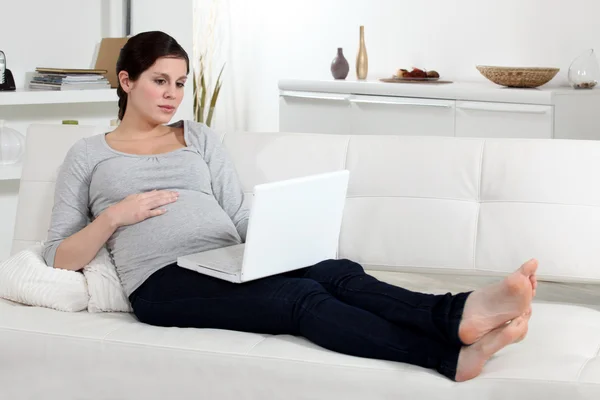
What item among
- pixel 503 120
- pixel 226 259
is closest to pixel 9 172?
pixel 226 259

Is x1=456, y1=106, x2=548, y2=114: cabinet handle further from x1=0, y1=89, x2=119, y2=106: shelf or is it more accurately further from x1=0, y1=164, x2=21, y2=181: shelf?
x1=0, y1=164, x2=21, y2=181: shelf

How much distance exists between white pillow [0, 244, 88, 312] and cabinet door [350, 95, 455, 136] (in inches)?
107

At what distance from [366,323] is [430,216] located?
1.97 feet

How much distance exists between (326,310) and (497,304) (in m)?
0.40

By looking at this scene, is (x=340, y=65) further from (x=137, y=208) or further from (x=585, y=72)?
(x=137, y=208)

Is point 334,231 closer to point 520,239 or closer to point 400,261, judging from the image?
point 400,261

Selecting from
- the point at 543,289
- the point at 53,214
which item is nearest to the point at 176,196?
the point at 53,214

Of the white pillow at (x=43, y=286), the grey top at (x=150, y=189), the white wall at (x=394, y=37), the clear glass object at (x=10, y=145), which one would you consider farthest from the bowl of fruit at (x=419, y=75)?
the white pillow at (x=43, y=286)

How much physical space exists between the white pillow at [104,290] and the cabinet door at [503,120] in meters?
2.50

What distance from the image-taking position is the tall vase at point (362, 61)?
5.61m

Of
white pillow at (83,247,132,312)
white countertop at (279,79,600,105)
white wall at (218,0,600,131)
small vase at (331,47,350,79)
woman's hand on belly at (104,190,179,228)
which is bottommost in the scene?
white pillow at (83,247,132,312)

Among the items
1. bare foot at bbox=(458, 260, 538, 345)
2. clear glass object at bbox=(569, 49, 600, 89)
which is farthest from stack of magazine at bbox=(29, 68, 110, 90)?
bare foot at bbox=(458, 260, 538, 345)

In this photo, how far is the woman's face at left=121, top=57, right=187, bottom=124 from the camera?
8.42ft

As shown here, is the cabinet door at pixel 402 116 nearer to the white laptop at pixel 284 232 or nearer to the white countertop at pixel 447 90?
the white countertop at pixel 447 90
